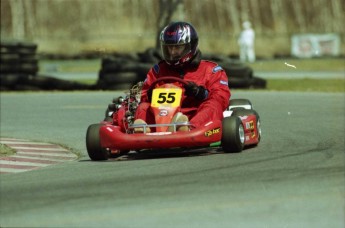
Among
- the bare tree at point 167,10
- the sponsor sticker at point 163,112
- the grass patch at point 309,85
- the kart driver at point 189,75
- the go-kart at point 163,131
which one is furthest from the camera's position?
the bare tree at point 167,10

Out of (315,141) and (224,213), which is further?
(315,141)

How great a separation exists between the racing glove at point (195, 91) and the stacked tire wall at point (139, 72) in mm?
10348

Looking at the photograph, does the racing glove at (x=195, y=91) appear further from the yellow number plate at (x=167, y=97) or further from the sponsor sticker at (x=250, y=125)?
the sponsor sticker at (x=250, y=125)

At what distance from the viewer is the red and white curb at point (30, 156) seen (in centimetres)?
938

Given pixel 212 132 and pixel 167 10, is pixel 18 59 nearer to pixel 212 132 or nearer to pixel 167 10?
pixel 167 10

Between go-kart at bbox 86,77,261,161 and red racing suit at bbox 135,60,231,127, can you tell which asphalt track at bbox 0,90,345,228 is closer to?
go-kart at bbox 86,77,261,161

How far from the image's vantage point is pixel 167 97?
10164 mm

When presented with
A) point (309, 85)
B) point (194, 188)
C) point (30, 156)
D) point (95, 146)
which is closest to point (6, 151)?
point (30, 156)

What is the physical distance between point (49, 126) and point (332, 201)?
23.6ft

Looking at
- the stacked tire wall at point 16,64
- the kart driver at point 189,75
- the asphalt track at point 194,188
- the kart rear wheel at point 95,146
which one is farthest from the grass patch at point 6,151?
the stacked tire wall at point 16,64

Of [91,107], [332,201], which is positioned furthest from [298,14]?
[332,201]

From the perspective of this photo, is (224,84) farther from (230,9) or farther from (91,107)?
(230,9)

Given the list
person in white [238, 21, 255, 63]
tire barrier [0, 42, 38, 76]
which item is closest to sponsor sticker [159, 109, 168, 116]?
tire barrier [0, 42, 38, 76]

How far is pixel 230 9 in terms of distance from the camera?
189ft
